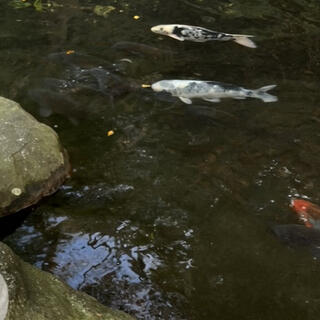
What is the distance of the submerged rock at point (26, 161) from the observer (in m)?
4.76

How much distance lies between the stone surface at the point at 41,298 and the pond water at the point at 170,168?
0.77m

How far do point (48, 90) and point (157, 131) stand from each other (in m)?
1.71

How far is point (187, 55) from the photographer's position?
816cm

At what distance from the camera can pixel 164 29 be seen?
29.1ft

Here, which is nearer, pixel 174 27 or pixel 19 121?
pixel 19 121

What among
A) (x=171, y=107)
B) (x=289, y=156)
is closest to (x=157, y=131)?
(x=171, y=107)

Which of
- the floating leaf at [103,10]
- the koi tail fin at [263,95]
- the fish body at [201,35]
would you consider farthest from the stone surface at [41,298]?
the floating leaf at [103,10]

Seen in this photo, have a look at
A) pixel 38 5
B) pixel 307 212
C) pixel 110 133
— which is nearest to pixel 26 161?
pixel 110 133

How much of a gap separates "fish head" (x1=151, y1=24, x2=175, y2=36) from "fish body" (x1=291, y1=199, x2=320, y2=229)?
4.68m

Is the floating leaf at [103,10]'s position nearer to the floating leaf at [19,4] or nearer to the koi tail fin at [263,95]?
the floating leaf at [19,4]

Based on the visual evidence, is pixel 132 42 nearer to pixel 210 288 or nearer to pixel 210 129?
pixel 210 129

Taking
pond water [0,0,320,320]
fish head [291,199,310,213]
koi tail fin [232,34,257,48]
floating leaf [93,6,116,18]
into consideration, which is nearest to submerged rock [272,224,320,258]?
pond water [0,0,320,320]

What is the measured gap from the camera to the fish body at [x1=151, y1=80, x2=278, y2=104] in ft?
22.0

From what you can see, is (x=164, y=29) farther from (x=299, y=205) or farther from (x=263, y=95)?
(x=299, y=205)
